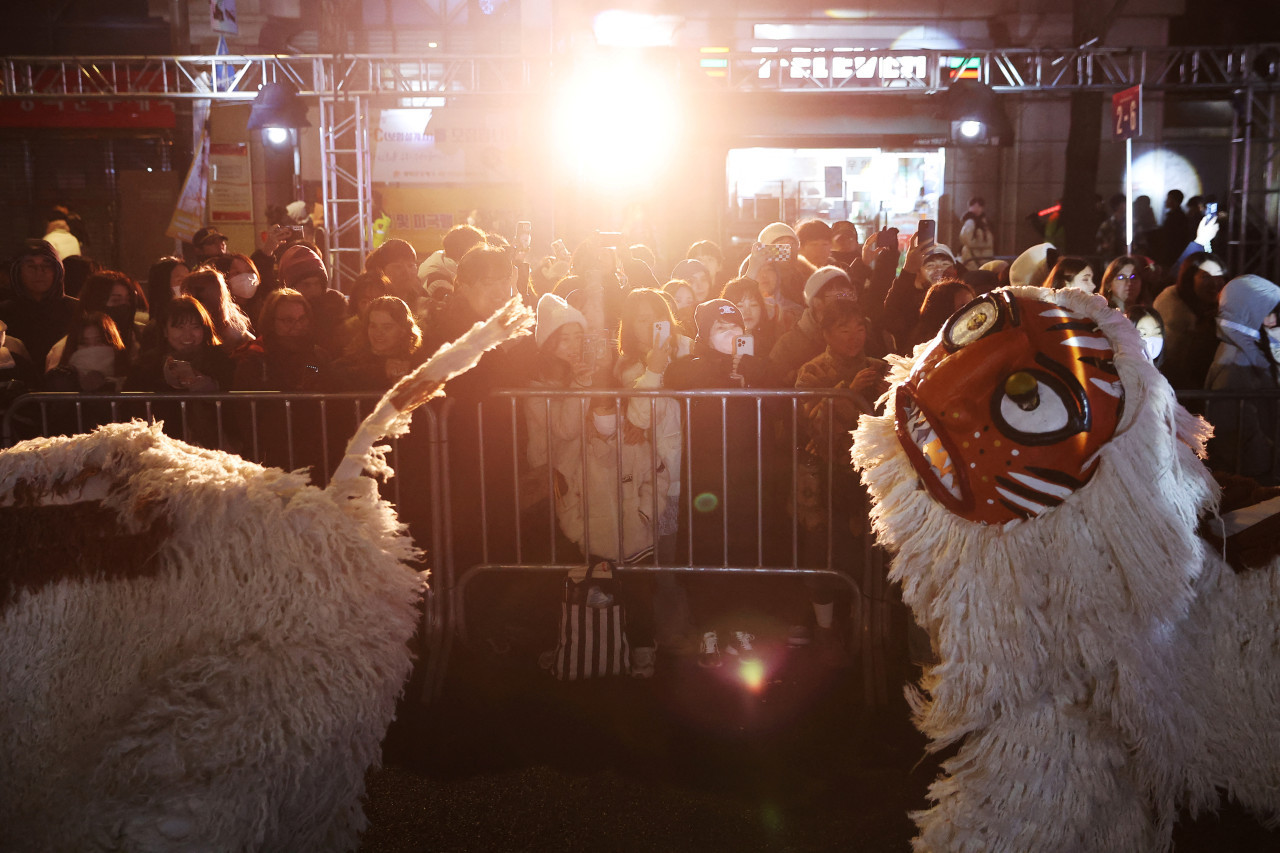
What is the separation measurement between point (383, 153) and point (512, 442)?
10.3 meters

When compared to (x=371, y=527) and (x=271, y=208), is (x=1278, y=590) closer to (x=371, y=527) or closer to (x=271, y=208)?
(x=371, y=527)

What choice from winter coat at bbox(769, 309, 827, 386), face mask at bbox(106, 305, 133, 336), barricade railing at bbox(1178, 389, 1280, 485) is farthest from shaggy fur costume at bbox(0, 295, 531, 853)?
face mask at bbox(106, 305, 133, 336)

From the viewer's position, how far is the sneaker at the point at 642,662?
450cm

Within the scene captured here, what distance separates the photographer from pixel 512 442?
187 inches

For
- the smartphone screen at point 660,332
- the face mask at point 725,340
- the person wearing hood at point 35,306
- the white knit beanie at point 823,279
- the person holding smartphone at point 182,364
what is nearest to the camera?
the person holding smartphone at point 182,364

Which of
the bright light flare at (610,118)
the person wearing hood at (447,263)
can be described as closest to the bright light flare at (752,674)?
the person wearing hood at (447,263)

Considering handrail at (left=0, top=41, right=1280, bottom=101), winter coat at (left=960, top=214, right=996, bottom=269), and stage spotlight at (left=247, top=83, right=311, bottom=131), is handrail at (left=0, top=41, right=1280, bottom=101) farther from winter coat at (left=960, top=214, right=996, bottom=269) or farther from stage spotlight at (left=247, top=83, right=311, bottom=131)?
winter coat at (left=960, top=214, right=996, bottom=269)

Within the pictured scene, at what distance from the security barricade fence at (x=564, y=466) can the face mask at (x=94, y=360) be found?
0.75 meters

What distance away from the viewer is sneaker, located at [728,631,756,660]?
4.63m

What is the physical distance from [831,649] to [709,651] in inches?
23.0

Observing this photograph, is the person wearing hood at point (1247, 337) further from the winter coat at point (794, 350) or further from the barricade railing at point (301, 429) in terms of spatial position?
the barricade railing at point (301, 429)

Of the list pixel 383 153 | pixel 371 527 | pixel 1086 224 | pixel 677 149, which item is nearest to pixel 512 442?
pixel 371 527

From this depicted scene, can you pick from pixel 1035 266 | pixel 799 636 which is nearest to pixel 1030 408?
pixel 799 636

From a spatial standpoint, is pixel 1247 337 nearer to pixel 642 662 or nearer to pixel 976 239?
pixel 642 662
